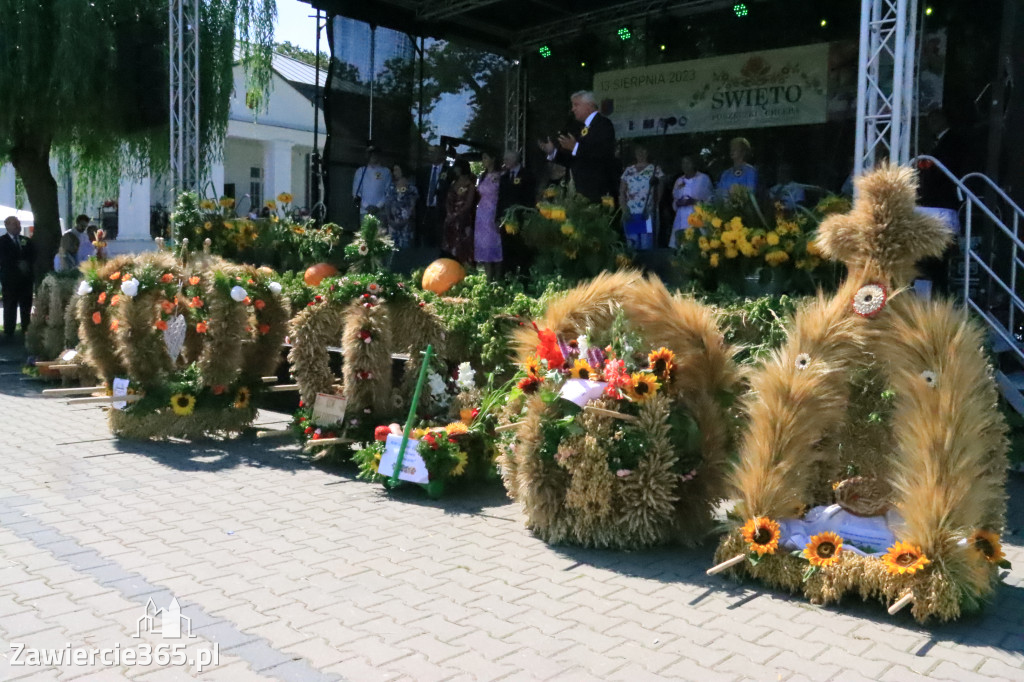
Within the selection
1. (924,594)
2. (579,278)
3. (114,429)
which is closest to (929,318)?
(924,594)

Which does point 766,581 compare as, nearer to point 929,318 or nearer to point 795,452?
point 795,452

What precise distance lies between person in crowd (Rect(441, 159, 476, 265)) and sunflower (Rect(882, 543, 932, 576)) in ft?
23.6

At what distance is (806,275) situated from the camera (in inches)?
270

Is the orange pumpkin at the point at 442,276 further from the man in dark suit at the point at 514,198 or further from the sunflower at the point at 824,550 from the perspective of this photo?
the sunflower at the point at 824,550

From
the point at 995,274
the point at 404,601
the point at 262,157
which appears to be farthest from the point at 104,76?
the point at 262,157

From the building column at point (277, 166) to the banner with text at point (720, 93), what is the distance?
2018 cm

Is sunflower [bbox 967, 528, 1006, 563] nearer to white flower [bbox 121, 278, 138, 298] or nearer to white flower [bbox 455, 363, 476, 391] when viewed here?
white flower [bbox 455, 363, 476, 391]

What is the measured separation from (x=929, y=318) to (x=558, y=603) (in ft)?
7.35

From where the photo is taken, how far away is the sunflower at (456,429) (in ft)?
21.4

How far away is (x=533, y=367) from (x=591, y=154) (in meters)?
4.49

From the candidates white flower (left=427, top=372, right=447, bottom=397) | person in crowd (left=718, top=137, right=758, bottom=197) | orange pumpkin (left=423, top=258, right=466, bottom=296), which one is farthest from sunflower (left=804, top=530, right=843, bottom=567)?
person in crowd (left=718, top=137, right=758, bottom=197)

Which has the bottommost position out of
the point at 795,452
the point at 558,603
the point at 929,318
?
the point at 558,603

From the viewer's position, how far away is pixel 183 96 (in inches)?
461

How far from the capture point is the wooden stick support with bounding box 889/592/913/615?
13.1 feet
